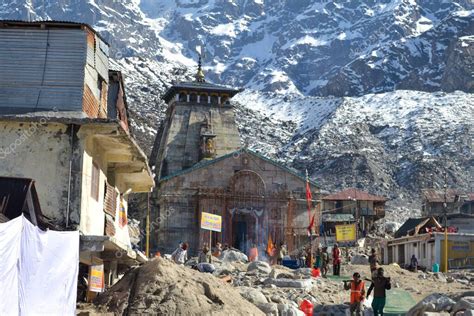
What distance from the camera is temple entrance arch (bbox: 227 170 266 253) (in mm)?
53094

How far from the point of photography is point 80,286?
20.8 meters

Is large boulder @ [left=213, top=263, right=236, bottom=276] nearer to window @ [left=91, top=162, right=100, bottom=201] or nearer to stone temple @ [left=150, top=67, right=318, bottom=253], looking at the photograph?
window @ [left=91, top=162, right=100, bottom=201]

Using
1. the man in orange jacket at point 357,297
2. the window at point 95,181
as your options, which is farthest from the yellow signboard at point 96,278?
the man in orange jacket at point 357,297

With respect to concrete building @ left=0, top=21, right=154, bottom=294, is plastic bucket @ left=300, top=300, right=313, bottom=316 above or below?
below

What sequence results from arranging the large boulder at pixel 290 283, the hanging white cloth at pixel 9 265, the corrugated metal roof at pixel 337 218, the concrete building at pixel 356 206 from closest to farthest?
the hanging white cloth at pixel 9 265 < the large boulder at pixel 290 283 < the corrugated metal roof at pixel 337 218 < the concrete building at pixel 356 206

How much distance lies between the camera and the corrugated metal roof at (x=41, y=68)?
2041 cm

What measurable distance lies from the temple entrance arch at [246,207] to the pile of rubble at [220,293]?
2062 cm

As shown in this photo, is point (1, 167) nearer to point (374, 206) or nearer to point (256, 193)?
point (256, 193)

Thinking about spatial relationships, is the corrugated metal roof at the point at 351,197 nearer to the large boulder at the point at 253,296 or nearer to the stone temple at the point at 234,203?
the stone temple at the point at 234,203

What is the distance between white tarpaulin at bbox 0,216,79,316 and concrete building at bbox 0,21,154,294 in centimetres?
316

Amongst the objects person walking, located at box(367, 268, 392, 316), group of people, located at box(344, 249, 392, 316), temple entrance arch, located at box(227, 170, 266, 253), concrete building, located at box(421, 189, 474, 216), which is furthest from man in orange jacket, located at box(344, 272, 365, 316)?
concrete building, located at box(421, 189, 474, 216)

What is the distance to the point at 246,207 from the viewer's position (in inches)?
2099

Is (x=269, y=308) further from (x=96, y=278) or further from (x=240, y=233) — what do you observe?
(x=240, y=233)

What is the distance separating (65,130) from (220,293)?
531 cm
